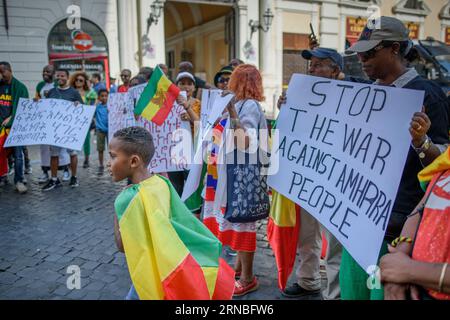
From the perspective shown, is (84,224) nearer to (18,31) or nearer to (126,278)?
(126,278)

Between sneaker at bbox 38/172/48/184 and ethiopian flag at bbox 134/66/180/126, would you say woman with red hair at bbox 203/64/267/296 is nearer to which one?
ethiopian flag at bbox 134/66/180/126

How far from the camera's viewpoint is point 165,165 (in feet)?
14.7

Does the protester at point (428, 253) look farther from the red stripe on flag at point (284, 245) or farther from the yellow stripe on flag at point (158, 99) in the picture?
the yellow stripe on flag at point (158, 99)

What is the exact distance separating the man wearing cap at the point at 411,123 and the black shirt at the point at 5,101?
5869 mm

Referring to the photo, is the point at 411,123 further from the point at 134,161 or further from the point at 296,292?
the point at 296,292

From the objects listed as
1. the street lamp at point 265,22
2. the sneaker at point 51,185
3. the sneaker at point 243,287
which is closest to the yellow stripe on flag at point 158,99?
the sneaker at point 243,287

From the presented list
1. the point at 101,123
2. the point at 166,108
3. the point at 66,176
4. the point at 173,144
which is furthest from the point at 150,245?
the point at 101,123

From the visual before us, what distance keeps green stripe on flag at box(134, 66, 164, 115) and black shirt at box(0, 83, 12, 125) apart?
10.7ft

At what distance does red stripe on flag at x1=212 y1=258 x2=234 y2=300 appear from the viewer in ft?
6.43

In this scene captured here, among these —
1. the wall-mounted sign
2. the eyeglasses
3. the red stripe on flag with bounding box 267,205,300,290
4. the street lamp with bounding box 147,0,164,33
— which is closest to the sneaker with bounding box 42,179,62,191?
the red stripe on flag with bounding box 267,205,300,290

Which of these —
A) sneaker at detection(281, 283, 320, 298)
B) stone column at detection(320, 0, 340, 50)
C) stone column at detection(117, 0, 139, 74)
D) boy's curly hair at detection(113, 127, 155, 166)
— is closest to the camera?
boy's curly hair at detection(113, 127, 155, 166)

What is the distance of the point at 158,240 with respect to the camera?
1809 mm

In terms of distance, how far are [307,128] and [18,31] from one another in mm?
12669
